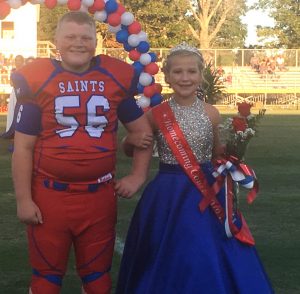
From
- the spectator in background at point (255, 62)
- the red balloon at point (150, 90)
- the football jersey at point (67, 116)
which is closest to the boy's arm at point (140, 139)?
the football jersey at point (67, 116)

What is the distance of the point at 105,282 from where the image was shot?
391 centimetres

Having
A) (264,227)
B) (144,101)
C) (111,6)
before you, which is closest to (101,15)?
(111,6)

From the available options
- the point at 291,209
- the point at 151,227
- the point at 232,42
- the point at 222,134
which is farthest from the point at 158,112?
the point at 232,42

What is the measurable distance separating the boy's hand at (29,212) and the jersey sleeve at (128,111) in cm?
64

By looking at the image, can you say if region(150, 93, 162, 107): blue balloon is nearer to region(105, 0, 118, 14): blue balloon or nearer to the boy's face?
region(105, 0, 118, 14): blue balloon

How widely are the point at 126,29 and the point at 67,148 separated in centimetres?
685

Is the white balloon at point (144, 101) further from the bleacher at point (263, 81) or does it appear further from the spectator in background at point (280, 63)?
the spectator in background at point (280, 63)

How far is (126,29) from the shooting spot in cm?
1036

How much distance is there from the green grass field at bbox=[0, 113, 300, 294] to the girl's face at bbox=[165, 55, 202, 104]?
5.59 ft

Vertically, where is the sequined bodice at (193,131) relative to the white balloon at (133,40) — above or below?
below

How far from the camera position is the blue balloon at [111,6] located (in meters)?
10.1

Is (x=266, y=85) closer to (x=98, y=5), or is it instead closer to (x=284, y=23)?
(x=284, y=23)

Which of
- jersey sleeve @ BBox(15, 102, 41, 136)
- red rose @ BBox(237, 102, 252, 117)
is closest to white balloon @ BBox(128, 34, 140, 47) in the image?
red rose @ BBox(237, 102, 252, 117)

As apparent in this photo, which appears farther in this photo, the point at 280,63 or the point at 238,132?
the point at 280,63
